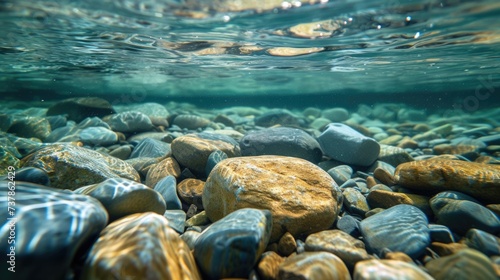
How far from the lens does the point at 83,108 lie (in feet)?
35.3

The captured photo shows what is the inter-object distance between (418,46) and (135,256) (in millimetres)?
12392

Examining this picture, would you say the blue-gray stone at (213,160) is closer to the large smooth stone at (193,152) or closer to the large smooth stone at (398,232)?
the large smooth stone at (193,152)

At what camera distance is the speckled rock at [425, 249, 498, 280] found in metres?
2.18

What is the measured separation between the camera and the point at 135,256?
1936 millimetres

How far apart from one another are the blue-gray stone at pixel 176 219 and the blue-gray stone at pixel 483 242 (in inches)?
139

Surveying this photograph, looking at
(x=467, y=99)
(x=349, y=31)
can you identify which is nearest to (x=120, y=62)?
(x=349, y=31)

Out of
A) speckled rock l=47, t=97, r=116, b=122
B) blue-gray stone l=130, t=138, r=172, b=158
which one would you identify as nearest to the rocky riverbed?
blue-gray stone l=130, t=138, r=172, b=158

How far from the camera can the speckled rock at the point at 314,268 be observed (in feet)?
6.89

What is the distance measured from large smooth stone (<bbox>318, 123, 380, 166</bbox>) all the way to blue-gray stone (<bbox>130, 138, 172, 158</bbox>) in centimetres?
404

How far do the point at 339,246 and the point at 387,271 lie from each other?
2.01ft

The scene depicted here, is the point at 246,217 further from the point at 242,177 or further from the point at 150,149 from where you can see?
the point at 150,149

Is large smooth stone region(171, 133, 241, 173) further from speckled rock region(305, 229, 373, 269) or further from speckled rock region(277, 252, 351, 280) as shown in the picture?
speckled rock region(277, 252, 351, 280)

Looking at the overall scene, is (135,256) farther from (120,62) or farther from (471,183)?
(120,62)

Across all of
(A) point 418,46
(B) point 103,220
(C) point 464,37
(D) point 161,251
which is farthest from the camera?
(A) point 418,46
